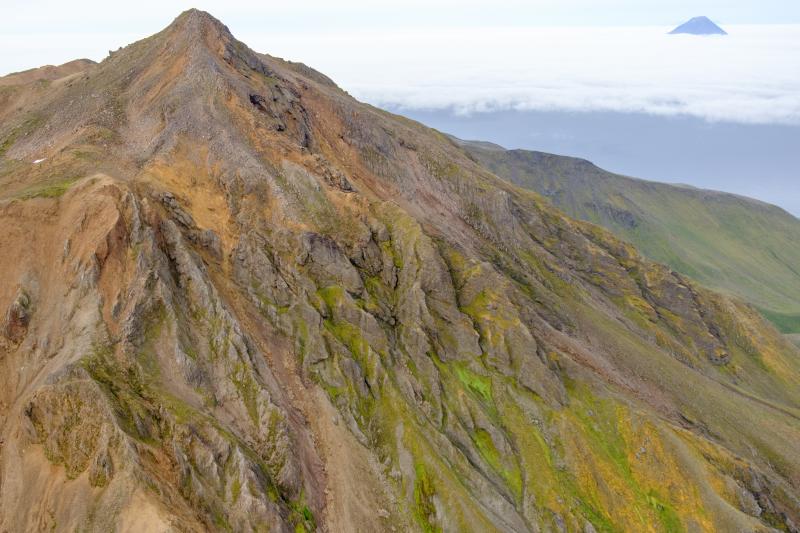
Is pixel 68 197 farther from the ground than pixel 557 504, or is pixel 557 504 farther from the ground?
pixel 68 197

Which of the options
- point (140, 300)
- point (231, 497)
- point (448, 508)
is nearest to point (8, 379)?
point (140, 300)

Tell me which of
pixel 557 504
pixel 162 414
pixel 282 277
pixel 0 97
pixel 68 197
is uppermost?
pixel 0 97

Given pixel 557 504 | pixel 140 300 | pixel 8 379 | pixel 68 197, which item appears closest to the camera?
A: pixel 8 379

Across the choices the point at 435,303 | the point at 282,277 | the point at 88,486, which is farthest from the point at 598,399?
the point at 88,486

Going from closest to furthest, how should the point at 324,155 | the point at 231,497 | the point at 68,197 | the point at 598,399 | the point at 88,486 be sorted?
1. the point at 88,486
2. the point at 231,497
3. the point at 68,197
4. the point at 598,399
5. the point at 324,155

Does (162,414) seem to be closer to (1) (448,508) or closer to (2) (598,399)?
(1) (448,508)

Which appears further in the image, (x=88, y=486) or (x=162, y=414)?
(x=162, y=414)
